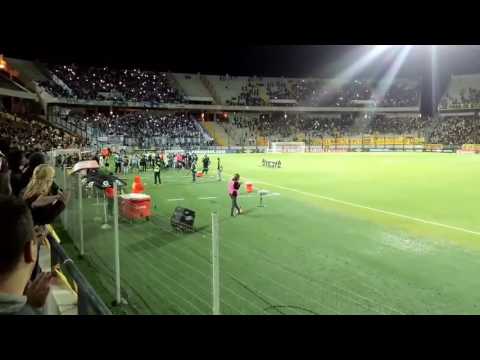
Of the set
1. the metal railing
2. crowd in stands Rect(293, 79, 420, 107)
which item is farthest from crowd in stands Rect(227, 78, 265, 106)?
the metal railing

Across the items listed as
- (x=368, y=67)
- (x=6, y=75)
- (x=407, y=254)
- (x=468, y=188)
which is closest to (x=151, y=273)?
(x=407, y=254)

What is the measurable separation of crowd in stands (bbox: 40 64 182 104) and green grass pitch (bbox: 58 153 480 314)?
59.9 m

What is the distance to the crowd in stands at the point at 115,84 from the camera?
72.8m

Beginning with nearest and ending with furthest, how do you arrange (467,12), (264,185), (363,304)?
1. (467,12)
2. (363,304)
3. (264,185)

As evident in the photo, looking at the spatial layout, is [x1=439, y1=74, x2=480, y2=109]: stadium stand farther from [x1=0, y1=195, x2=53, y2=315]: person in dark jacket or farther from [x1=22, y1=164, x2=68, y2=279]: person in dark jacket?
[x1=0, y1=195, x2=53, y2=315]: person in dark jacket

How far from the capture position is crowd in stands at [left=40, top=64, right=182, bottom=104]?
239 feet

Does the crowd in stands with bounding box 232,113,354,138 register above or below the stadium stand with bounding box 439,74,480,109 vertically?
below

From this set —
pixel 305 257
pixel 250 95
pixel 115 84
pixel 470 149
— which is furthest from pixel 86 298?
pixel 250 95

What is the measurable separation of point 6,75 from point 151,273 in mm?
59076

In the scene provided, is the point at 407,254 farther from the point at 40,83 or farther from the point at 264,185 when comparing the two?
the point at 40,83

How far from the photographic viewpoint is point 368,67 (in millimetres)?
98188

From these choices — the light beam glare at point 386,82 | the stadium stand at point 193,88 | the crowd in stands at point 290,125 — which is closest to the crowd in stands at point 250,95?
the crowd in stands at point 290,125

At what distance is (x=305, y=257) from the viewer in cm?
1016
